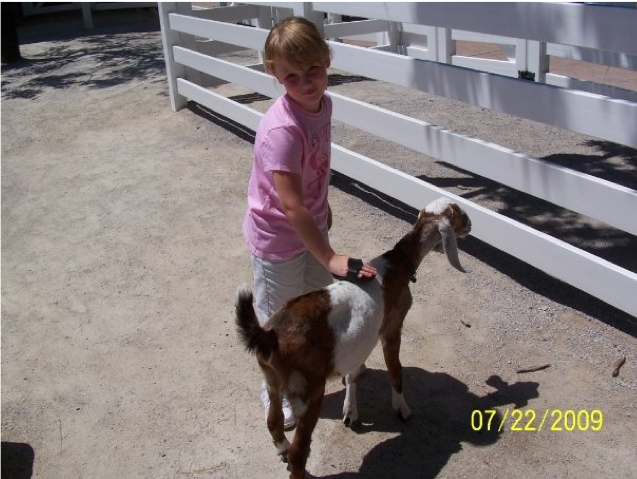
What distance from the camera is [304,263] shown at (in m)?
3.06

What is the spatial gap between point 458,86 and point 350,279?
2.12 metres

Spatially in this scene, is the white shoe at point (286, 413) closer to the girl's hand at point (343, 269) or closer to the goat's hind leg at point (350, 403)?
the goat's hind leg at point (350, 403)

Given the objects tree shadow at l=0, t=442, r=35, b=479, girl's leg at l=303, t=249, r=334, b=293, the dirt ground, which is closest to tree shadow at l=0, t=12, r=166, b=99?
the dirt ground

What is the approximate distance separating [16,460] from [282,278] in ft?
4.66

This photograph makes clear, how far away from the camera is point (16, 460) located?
3166 millimetres

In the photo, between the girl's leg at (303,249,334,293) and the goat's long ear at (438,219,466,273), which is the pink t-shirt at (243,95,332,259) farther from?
the goat's long ear at (438,219,466,273)

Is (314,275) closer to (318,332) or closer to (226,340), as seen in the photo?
(318,332)

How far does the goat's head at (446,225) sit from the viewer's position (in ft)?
9.80

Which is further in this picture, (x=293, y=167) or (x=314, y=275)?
(x=314, y=275)

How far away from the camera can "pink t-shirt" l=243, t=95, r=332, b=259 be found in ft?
8.63

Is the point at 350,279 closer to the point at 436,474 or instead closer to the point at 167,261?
the point at 436,474

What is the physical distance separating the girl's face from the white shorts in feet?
2.22

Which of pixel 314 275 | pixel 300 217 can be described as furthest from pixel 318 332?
pixel 314 275

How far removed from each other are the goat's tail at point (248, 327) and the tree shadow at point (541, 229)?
81.6 inches
